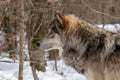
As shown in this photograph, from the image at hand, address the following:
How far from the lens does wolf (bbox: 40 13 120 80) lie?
16.3 ft

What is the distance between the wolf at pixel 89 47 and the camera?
4957mm

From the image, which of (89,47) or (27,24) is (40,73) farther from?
(89,47)

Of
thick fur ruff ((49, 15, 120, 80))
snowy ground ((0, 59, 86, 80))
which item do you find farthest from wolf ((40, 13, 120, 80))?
snowy ground ((0, 59, 86, 80))

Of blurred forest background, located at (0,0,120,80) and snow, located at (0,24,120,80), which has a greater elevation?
blurred forest background, located at (0,0,120,80)

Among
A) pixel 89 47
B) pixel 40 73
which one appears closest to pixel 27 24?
pixel 40 73

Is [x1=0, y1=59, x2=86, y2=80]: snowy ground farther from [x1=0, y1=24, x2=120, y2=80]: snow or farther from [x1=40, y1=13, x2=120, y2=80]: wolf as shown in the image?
[x1=40, y1=13, x2=120, y2=80]: wolf

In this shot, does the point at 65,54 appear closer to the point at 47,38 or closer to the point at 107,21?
the point at 47,38

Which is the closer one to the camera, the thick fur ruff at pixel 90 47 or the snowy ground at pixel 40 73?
the thick fur ruff at pixel 90 47

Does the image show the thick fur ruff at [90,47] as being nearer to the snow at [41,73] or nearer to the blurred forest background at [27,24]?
the blurred forest background at [27,24]

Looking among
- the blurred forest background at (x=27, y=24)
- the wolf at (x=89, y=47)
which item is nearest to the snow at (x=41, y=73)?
the blurred forest background at (x=27, y=24)

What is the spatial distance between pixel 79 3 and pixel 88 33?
8.70m

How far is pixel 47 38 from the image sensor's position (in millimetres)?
6027

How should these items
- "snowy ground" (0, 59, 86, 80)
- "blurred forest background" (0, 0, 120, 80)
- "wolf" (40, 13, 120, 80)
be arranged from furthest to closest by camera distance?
1. "snowy ground" (0, 59, 86, 80)
2. "blurred forest background" (0, 0, 120, 80)
3. "wolf" (40, 13, 120, 80)

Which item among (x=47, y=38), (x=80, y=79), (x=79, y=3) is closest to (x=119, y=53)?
(x=47, y=38)
